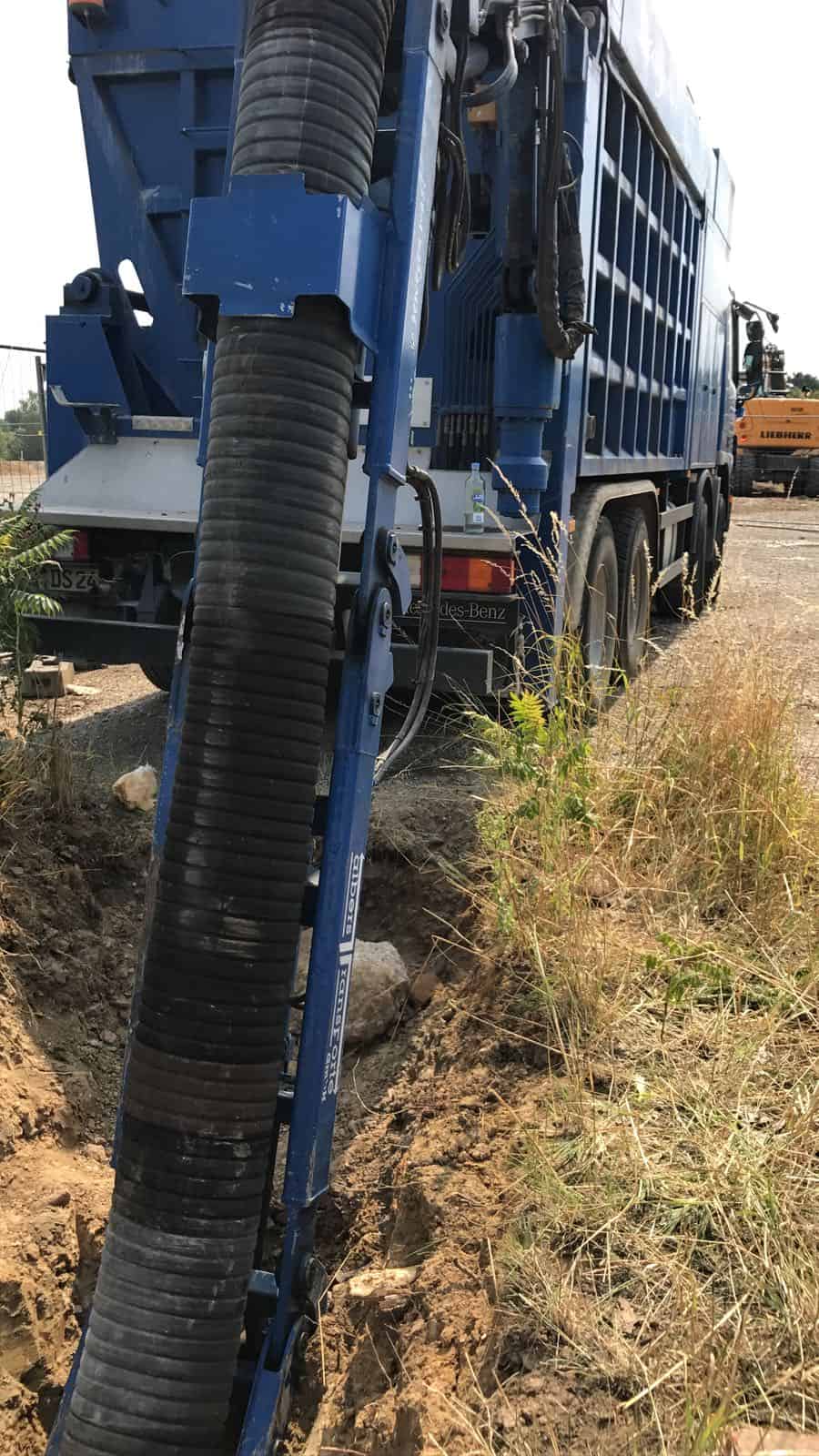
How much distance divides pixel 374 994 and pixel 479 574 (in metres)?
1.88

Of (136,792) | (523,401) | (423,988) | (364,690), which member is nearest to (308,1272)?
(364,690)

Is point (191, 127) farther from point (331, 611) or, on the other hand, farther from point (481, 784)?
point (331, 611)

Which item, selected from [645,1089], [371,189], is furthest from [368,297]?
[645,1089]

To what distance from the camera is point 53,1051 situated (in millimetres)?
3480

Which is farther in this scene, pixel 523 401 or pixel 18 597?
pixel 523 401

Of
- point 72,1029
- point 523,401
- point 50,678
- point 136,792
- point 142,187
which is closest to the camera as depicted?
point 72,1029

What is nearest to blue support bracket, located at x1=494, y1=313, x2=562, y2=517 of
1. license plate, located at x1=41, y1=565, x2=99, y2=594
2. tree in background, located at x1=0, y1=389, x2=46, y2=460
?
license plate, located at x1=41, y1=565, x2=99, y2=594

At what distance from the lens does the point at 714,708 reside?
13.4 feet

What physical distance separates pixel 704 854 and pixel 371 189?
2103mm

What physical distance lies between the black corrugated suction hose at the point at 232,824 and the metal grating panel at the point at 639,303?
350 cm

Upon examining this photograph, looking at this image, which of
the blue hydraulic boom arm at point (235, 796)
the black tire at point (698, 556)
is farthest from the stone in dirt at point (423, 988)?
the black tire at point (698, 556)

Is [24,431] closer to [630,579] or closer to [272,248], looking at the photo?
[630,579]

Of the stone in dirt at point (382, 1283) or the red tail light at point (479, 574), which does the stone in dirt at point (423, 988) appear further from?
the red tail light at point (479, 574)

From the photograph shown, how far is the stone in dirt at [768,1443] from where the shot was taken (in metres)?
1.76
